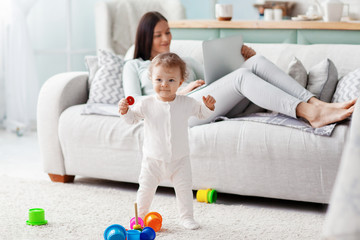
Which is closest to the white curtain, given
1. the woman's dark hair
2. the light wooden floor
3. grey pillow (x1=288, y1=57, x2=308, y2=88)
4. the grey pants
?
the light wooden floor

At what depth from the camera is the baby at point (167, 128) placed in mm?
2217

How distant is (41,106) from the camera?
304cm

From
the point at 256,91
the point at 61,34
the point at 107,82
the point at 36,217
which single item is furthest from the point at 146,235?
the point at 61,34

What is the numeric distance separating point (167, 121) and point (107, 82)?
951 mm

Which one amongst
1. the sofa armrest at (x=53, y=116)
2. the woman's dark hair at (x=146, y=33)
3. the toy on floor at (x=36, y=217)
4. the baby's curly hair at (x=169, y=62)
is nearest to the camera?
the baby's curly hair at (x=169, y=62)

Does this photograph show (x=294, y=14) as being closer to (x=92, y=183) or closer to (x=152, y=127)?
(x=92, y=183)

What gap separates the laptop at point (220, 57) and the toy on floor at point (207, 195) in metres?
0.54

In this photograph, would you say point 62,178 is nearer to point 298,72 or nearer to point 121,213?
point 121,213

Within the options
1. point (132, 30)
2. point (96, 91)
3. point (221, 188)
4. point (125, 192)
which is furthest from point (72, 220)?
point (132, 30)

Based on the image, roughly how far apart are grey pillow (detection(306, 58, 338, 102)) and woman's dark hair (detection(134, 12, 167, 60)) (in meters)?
0.88

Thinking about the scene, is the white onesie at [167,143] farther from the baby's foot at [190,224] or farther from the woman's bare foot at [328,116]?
the woman's bare foot at [328,116]

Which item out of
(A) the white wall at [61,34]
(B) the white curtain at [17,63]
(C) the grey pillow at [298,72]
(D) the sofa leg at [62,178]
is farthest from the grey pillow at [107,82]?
(A) the white wall at [61,34]

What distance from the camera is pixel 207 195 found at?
2637mm

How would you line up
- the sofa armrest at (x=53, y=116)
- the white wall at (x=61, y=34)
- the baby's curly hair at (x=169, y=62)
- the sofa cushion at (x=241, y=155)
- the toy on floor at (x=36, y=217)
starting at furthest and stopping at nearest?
the white wall at (x=61, y=34) < the sofa armrest at (x=53, y=116) < the sofa cushion at (x=241, y=155) < the toy on floor at (x=36, y=217) < the baby's curly hair at (x=169, y=62)
